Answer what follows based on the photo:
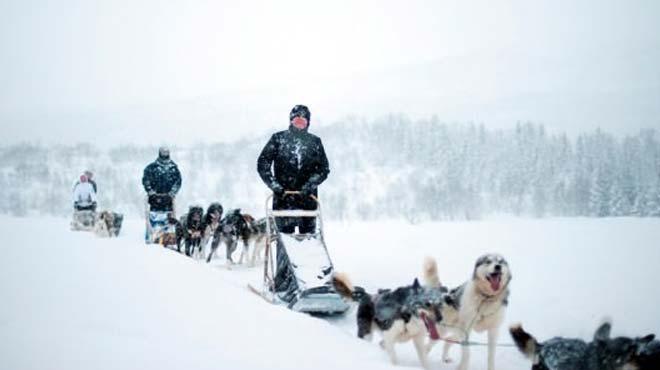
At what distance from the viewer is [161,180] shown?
8953 millimetres

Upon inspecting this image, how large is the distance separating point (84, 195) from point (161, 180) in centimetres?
531

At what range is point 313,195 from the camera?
5.79 m

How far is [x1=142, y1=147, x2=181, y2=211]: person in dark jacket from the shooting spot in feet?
29.2

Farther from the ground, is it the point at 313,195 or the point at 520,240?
the point at 313,195

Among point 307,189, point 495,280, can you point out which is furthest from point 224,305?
point 307,189

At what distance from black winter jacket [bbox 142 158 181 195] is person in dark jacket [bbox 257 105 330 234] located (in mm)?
3799

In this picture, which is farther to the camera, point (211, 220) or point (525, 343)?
point (211, 220)

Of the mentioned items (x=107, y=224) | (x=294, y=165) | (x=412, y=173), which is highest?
(x=294, y=165)

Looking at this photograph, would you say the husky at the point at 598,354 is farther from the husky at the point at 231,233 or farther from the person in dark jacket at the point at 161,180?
the person in dark jacket at the point at 161,180

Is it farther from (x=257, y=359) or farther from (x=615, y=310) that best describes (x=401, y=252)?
(x=257, y=359)

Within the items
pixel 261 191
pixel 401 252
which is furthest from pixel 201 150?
pixel 401 252

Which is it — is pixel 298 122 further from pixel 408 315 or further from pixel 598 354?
pixel 598 354

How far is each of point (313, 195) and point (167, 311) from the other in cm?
278

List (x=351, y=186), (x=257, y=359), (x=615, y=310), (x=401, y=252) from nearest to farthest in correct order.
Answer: (x=257, y=359)
(x=615, y=310)
(x=401, y=252)
(x=351, y=186)
